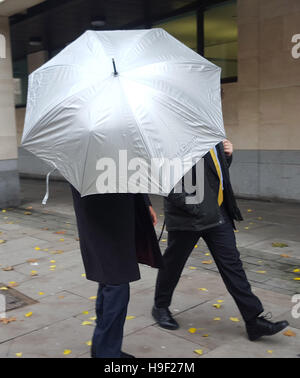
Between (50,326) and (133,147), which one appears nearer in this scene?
(133,147)

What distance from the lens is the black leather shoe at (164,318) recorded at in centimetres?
371

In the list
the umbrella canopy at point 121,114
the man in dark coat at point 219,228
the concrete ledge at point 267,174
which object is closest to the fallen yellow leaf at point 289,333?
the man in dark coat at point 219,228

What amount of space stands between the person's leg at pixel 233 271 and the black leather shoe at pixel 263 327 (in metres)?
0.05

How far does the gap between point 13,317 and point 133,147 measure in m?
2.34

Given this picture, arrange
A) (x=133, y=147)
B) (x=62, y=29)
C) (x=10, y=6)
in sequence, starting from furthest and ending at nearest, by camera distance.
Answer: (x=62, y=29) → (x=10, y=6) → (x=133, y=147)

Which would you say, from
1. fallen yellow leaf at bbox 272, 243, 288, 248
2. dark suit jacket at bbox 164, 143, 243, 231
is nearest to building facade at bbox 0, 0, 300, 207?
fallen yellow leaf at bbox 272, 243, 288, 248

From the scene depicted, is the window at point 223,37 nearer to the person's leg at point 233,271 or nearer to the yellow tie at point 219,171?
the yellow tie at point 219,171

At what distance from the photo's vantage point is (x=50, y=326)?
12.6ft

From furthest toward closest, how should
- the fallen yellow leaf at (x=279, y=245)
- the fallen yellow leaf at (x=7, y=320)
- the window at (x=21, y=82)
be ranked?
1. the window at (x=21, y=82)
2. the fallen yellow leaf at (x=279, y=245)
3. the fallen yellow leaf at (x=7, y=320)

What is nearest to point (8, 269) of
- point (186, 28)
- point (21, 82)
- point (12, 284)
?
point (12, 284)

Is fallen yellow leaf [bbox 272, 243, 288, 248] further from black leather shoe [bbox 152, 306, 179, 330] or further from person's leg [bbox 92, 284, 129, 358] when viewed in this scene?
person's leg [bbox 92, 284, 129, 358]

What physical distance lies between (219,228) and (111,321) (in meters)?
1.05
